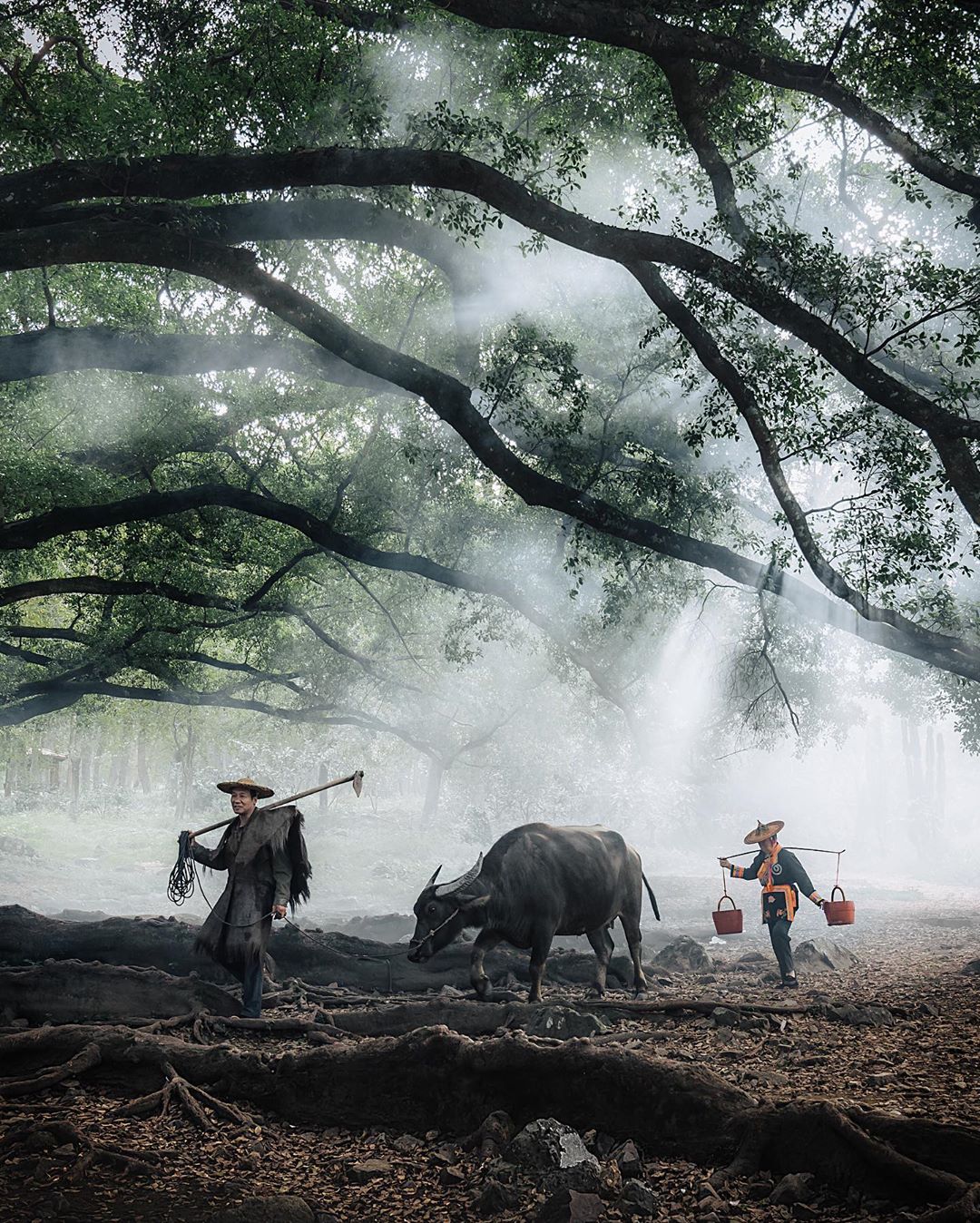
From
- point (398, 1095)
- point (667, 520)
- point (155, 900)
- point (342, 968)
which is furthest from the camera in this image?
point (155, 900)

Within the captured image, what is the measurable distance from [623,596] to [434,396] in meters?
6.50

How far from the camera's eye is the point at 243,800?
9.57 metres

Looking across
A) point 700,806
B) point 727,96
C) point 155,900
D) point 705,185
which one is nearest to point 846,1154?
point 727,96

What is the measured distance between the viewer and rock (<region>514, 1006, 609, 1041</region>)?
25.7 ft

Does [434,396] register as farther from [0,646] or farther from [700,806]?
[700,806]

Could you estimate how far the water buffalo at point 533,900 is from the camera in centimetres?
1041

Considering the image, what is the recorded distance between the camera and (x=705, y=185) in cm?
1352

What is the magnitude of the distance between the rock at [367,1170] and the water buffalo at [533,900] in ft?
13.6

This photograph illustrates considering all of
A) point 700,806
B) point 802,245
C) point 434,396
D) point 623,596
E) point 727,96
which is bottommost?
point 700,806

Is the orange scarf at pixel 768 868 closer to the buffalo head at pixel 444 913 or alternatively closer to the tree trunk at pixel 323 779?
the buffalo head at pixel 444 913

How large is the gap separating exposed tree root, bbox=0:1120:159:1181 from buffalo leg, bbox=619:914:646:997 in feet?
23.2

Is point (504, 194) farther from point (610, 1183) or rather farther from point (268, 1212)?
point (268, 1212)

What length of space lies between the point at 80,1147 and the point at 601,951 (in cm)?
709

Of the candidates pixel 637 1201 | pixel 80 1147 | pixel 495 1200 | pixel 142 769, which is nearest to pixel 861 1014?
pixel 637 1201
